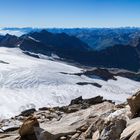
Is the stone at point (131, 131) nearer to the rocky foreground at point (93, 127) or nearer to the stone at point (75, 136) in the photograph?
the rocky foreground at point (93, 127)

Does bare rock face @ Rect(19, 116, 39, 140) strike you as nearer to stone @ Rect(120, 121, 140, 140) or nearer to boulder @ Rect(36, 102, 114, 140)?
boulder @ Rect(36, 102, 114, 140)

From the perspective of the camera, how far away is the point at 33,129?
17.8 meters

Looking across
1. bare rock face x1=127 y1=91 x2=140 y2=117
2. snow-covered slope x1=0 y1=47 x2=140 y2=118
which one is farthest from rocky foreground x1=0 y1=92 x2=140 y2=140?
snow-covered slope x1=0 y1=47 x2=140 y2=118

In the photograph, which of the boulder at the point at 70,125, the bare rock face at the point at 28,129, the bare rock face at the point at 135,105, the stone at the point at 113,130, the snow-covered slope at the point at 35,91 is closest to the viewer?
the stone at the point at 113,130

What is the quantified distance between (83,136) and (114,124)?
267 centimetres

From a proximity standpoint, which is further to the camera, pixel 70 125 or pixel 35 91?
pixel 35 91

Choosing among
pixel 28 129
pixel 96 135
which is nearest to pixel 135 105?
pixel 96 135

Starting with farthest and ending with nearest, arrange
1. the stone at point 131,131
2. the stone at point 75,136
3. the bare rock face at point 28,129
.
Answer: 1. the bare rock face at point 28,129
2. the stone at point 75,136
3. the stone at point 131,131

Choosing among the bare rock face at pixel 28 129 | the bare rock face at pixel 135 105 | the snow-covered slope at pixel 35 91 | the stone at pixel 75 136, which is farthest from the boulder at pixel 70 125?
the snow-covered slope at pixel 35 91

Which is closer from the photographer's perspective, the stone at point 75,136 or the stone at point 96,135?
the stone at point 96,135

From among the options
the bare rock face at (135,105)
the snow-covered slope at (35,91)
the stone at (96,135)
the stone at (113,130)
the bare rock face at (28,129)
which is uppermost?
the bare rock face at (135,105)

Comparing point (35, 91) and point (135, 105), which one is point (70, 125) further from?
point (35, 91)

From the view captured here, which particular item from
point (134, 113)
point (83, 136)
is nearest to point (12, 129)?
point (83, 136)

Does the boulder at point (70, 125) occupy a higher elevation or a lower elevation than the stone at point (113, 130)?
lower
